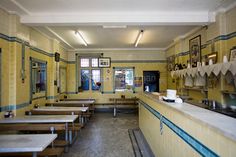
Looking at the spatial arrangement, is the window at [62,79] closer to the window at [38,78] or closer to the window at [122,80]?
the window at [38,78]

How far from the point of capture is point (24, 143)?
8.41ft

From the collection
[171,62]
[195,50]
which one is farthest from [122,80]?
[195,50]

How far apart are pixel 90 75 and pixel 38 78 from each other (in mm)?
4069

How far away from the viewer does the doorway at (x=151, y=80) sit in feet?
33.5

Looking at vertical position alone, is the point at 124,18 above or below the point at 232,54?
above

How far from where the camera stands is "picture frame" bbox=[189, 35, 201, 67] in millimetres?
6191

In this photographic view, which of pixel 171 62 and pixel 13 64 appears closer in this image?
A: pixel 13 64

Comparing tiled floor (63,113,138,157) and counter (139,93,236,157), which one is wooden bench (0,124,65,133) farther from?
counter (139,93,236,157)

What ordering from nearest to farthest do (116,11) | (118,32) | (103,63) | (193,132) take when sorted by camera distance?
(193,132) < (116,11) < (118,32) < (103,63)

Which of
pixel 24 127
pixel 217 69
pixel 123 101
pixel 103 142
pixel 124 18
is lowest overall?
pixel 103 142

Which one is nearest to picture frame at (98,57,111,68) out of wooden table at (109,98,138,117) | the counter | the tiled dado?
wooden table at (109,98,138,117)

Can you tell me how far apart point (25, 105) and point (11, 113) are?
2.29 feet

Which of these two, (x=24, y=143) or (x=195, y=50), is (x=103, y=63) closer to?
(x=195, y=50)

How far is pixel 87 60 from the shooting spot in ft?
33.4
